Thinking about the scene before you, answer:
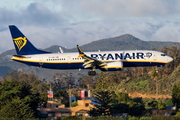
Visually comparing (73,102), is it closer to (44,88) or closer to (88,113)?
(88,113)

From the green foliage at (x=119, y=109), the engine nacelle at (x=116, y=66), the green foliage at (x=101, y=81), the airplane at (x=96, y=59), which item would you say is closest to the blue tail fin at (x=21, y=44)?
the airplane at (x=96, y=59)

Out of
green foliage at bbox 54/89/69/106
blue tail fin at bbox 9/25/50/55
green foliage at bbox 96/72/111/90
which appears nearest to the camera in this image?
blue tail fin at bbox 9/25/50/55

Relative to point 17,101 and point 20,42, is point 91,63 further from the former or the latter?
point 20,42

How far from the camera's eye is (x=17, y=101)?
205 ft

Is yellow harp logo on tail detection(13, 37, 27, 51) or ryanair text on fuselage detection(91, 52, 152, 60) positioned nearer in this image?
ryanair text on fuselage detection(91, 52, 152, 60)

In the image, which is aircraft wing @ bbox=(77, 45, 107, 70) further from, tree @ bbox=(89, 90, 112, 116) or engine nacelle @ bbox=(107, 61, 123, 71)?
tree @ bbox=(89, 90, 112, 116)

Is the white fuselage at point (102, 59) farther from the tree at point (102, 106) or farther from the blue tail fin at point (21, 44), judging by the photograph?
the tree at point (102, 106)

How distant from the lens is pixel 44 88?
137 meters

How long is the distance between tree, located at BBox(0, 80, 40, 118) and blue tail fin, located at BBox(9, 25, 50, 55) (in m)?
6.30

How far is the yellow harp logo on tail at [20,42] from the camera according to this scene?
2798 inches

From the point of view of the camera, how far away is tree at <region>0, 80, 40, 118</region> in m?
59.7

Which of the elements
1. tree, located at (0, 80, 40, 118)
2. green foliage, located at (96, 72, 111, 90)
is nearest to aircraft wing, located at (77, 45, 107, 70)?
tree, located at (0, 80, 40, 118)

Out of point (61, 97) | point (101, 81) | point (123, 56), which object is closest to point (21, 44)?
point (123, 56)

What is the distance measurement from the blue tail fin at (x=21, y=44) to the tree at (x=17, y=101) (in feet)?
20.7
